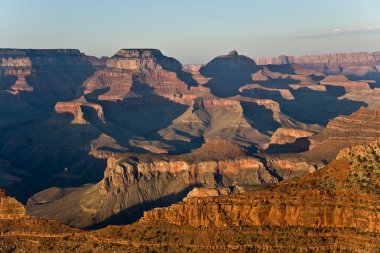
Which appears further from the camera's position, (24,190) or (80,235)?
(24,190)

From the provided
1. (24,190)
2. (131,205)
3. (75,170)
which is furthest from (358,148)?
(75,170)

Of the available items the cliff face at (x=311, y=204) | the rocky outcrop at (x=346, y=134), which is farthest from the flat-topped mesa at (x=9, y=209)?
the rocky outcrop at (x=346, y=134)

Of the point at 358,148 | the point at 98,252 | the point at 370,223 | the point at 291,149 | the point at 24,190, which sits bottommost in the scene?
the point at 24,190

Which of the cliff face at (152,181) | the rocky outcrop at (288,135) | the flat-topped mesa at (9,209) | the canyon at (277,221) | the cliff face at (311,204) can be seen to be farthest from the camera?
the rocky outcrop at (288,135)

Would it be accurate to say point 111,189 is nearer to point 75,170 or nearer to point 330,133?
point 330,133

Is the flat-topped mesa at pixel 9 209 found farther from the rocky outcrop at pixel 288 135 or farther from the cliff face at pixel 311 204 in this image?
the rocky outcrop at pixel 288 135

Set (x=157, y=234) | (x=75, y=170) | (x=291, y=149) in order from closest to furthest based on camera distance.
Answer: (x=157, y=234), (x=291, y=149), (x=75, y=170)

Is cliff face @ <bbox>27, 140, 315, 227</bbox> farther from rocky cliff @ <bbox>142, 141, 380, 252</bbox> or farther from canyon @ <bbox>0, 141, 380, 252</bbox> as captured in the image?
rocky cliff @ <bbox>142, 141, 380, 252</bbox>

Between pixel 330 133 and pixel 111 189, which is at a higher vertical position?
pixel 330 133

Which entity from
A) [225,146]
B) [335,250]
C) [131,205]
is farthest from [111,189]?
[335,250]

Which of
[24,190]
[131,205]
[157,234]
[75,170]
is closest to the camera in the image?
[157,234]

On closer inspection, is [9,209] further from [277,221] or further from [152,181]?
[152,181]
